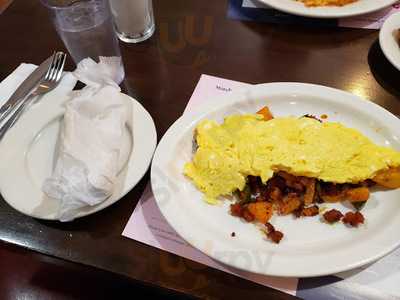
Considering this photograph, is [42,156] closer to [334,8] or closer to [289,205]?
[289,205]

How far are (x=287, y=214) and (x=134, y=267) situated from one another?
314mm

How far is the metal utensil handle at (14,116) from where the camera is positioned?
865 millimetres

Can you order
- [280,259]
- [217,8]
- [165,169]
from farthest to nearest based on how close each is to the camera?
1. [217,8]
2. [165,169]
3. [280,259]

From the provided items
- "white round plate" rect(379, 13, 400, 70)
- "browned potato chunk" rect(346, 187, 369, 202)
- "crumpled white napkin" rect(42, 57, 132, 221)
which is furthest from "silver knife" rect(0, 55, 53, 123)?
"white round plate" rect(379, 13, 400, 70)

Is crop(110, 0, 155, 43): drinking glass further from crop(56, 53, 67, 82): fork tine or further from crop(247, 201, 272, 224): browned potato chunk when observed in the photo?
crop(247, 201, 272, 224): browned potato chunk

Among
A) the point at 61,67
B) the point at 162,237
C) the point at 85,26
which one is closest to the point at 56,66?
the point at 61,67

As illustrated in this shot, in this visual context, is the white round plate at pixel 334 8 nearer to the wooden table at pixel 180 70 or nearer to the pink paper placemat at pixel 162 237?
the wooden table at pixel 180 70

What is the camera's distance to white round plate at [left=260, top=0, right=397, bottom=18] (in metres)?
1.04

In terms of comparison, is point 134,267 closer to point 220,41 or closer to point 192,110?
point 192,110

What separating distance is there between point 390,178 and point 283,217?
22 centimetres

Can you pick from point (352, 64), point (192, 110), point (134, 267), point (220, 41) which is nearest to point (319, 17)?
point (352, 64)

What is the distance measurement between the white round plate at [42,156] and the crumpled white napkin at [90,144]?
0.02m

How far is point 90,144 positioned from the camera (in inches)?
28.6

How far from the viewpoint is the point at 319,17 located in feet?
3.45
